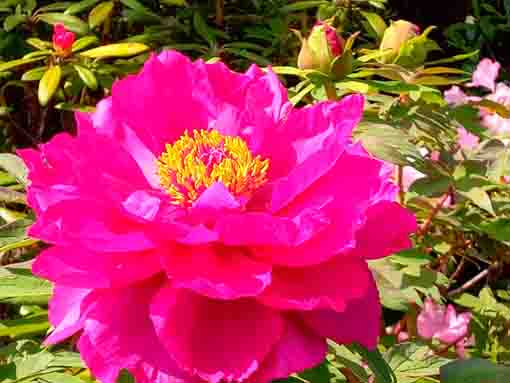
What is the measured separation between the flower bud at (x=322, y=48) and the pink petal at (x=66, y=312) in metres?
0.43

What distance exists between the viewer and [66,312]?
55cm

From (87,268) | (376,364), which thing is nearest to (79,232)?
(87,268)

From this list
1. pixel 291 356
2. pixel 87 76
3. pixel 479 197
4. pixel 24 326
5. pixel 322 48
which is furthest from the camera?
pixel 87 76

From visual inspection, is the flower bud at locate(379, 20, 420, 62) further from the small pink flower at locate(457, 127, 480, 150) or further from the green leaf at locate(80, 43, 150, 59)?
the green leaf at locate(80, 43, 150, 59)

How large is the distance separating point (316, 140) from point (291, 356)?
19 centimetres

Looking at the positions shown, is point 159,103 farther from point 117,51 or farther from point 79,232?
point 117,51

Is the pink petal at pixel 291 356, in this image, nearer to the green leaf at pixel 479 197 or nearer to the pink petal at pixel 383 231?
the pink petal at pixel 383 231

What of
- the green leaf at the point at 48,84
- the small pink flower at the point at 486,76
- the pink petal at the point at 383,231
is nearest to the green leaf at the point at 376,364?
the pink petal at the point at 383,231

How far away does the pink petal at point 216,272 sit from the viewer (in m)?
0.50

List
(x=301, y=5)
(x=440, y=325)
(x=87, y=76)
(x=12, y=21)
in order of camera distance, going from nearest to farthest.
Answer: (x=440, y=325), (x=87, y=76), (x=12, y=21), (x=301, y=5)

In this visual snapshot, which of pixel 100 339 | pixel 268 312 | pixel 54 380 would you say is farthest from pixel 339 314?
pixel 54 380

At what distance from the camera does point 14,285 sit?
655 mm

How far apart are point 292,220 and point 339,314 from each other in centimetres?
7

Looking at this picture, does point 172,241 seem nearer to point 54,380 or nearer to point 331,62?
point 54,380
